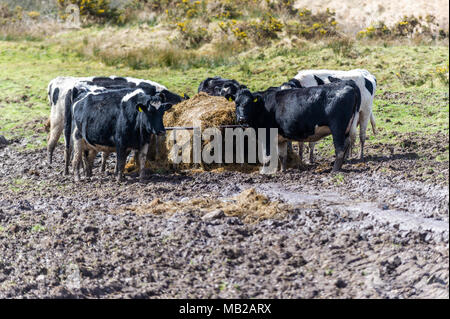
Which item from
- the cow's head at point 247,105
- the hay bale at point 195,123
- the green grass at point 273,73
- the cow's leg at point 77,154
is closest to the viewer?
the cow's head at point 247,105

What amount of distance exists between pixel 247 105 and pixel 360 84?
3039 millimetres

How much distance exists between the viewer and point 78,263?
8352mm

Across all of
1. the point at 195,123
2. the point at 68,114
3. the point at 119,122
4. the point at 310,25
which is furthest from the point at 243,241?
the point at 310,25

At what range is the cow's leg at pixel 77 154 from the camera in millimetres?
13438

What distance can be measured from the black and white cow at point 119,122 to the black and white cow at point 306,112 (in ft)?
5.56

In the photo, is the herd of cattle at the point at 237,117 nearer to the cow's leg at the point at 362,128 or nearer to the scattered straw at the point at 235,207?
the cow's leg at the point at 362,128

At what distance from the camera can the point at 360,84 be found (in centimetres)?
1498

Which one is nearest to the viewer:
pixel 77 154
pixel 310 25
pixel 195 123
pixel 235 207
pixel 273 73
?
pixel 235 207

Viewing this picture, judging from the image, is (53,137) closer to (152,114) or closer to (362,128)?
(152,114)

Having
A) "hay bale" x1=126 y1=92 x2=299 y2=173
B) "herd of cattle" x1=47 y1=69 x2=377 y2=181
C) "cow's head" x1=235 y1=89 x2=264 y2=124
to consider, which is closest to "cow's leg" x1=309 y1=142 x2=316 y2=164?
"herd of cattle" x1=47 y1=69 x2=377 y2=181

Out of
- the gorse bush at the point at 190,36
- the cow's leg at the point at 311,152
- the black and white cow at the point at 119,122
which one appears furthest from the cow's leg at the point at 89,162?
the gorse bush at the point at 190,36

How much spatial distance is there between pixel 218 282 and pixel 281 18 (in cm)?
2604
